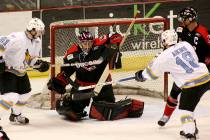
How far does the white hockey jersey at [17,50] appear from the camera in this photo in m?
4.78

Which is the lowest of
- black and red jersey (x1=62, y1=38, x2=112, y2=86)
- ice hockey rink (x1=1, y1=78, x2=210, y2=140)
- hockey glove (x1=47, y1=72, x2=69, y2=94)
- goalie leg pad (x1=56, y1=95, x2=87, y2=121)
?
ice hockey rink (x1=1, y1=78, x2=210, y2=140)

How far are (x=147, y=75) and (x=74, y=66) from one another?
0.99 m

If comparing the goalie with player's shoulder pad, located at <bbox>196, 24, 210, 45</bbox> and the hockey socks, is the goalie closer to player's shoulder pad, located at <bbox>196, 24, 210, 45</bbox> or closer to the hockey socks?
the hockey socks

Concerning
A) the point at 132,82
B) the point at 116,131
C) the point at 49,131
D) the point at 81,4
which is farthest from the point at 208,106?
the point at 81,4

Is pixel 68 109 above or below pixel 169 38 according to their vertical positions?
below

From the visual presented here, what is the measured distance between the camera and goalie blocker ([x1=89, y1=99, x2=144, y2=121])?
5199 millimetres

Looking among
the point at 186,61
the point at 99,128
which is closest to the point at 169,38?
the point at 186,61

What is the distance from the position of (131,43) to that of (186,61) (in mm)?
2215

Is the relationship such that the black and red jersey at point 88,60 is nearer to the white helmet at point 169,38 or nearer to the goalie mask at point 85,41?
the goalie mask at point 85,41

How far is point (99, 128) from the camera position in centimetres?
501

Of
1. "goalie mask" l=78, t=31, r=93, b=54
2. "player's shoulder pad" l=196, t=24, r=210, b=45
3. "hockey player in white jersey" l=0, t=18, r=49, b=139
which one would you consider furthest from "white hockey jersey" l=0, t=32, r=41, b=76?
"player's shoulder pad" l=196, t=24, r=210, b=45

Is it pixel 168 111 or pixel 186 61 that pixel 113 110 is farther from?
pixel 186 61

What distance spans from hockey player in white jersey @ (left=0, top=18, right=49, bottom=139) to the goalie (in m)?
0.34

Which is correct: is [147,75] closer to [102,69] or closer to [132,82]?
[102,69]
